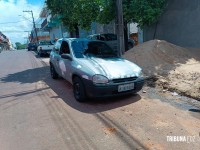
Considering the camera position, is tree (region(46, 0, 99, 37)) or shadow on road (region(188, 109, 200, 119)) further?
tree (region(46, 0, 99, 37))

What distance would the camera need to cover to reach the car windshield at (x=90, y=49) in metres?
6.97

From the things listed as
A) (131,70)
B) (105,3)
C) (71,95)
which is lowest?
(71,95)

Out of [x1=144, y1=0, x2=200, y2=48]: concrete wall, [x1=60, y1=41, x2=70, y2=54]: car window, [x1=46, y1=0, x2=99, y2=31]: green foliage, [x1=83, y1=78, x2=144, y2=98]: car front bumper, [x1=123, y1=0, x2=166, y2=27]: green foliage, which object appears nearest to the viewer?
[x1=83, y1=78, x2=144, y2=98]: car front bumper

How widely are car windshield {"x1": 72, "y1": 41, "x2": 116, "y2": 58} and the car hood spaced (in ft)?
1.31

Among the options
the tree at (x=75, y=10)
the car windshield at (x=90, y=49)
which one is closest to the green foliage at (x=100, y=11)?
the tree at (x=75, y=10)

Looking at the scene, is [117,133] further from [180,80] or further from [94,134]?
[180,80]

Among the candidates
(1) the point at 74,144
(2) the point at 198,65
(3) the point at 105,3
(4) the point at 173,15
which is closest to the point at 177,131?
(1) the point at 74,144

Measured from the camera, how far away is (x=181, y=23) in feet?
44.5

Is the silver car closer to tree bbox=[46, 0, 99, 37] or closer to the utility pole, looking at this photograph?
the utility pole

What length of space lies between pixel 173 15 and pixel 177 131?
1109cm

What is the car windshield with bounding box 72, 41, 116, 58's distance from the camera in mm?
6973

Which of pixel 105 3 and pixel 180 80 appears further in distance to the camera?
pixel 105 3

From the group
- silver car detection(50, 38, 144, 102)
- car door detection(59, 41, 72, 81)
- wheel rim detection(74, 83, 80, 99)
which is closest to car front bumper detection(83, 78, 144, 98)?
silver car detection(50, 38, 144, 102)

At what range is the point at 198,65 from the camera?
9.01m
